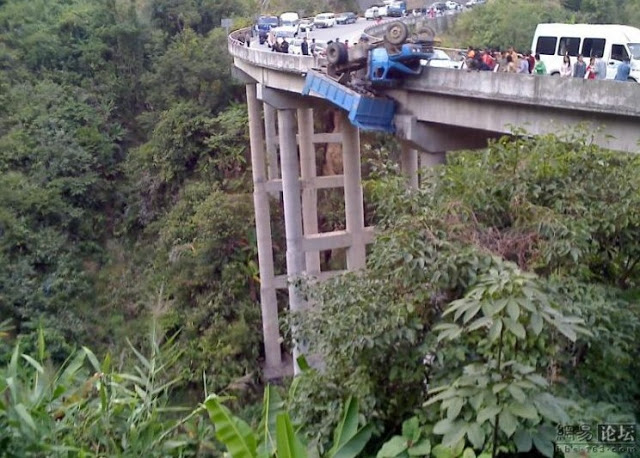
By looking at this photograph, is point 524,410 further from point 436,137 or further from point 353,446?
point 436,137

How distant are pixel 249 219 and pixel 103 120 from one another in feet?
35.9

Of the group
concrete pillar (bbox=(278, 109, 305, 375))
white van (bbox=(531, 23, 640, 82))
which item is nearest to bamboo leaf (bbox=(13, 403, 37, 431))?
white van (bbox=(531, 23, 640, 82))

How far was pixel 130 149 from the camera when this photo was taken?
32.2 m

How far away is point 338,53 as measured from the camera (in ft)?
46.5

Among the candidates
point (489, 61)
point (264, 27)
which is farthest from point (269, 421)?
point (264, 27)

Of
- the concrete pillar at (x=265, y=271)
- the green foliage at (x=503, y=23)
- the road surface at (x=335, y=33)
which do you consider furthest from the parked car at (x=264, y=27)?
the green foliage at (x=503, y=23)

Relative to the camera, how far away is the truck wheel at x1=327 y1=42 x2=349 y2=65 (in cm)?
1416

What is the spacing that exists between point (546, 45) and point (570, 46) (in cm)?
81

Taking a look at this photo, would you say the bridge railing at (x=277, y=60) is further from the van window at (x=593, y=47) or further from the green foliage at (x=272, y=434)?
the green foliage at (x=272, y=434)

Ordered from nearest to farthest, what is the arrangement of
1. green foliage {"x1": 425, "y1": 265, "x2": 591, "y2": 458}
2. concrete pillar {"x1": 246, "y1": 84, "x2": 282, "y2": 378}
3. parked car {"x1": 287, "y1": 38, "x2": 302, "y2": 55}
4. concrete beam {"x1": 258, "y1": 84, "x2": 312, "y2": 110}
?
green foliage {"x1": 425, "y1": 265, "x2": 591, "y2": 458}, concrete beam {"x1": 258, "y1": 84, "x2": 312, "y2": 110}, parked car {"x1": 287, "y1": 38, "x2": 302, "y2": 55}, concrete pillar {"x1": 246, "y1": 84, "x2": 282, "y2": 378}

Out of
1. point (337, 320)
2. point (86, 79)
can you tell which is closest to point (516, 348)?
point (337, 320)

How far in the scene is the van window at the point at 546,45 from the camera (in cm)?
1823

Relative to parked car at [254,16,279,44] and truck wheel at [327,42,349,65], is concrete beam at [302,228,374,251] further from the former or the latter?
parked car at [254,16,279,44]

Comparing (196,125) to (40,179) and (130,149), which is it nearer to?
(130,149)
